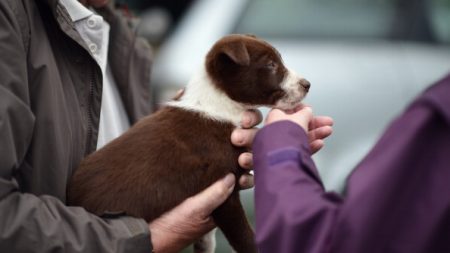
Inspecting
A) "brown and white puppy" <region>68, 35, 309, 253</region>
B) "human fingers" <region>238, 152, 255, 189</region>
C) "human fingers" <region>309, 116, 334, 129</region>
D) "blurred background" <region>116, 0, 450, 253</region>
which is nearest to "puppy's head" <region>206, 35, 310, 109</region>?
"brown and white puppy" <region>68, 35, 309, 253</region>

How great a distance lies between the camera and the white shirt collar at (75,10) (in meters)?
2.19

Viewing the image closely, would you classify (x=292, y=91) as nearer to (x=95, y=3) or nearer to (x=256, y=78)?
(x=256, y=78)

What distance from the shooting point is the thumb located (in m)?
2.17

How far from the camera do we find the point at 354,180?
141 cm

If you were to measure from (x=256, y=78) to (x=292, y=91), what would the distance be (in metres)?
0.12

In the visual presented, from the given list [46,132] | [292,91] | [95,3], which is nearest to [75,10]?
[95,3]

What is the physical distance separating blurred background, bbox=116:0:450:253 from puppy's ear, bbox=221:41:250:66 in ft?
5.90

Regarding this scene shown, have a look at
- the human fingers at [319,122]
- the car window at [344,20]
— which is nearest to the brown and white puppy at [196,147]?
the human fingers at [319,122]

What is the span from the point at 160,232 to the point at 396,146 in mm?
956

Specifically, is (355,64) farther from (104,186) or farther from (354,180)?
(354,180)

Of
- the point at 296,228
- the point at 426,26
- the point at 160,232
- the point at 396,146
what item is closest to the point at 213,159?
the point at 160,232

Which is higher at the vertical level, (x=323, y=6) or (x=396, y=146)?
(x=396, y=146)

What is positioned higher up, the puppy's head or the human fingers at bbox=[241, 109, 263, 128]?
the puppy's head

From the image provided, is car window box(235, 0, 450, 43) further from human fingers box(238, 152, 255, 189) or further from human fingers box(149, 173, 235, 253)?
human fingers box(149, 173, 235, 253)
